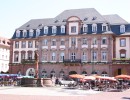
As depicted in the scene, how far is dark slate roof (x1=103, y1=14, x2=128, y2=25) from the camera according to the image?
68.7m

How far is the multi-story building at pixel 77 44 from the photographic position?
217 ft

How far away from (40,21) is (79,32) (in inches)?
585

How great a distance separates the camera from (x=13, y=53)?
76.2 meters

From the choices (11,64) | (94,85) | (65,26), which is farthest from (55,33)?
(94,85)

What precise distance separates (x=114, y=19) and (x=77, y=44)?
10731mm

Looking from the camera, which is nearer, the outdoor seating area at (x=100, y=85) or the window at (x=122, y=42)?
the outdoor seating area at (x=100, y=85)

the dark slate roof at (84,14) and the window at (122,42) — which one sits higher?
the dark slate roof at (84,14)

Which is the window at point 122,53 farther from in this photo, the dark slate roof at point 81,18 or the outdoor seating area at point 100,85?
the outdoor seating area at point 100,85

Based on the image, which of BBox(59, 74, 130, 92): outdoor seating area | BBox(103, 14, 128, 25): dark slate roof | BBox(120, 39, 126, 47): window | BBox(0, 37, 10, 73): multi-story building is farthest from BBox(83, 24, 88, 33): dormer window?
BBox(0, 37, 10, 73): multi-story building

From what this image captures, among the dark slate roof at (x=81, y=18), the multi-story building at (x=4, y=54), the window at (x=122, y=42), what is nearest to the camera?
the window at (x=122, y=42)

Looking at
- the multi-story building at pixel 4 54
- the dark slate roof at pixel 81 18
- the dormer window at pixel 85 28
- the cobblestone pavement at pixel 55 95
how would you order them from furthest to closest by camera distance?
the multi-story building at pixel 4 54
the dark slate roof at pixel 81 18
the dormer window at pixel 85 28
the cobblestone pavement at pixel 55 95

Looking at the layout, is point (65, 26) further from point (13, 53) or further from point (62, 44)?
point (13, 53)

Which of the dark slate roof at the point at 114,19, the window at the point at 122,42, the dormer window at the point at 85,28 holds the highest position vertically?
the dark slate roof at the point at 114,19

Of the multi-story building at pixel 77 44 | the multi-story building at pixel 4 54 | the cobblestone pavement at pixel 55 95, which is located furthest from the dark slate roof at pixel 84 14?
the cobblestone pavement at pixel 55 95
